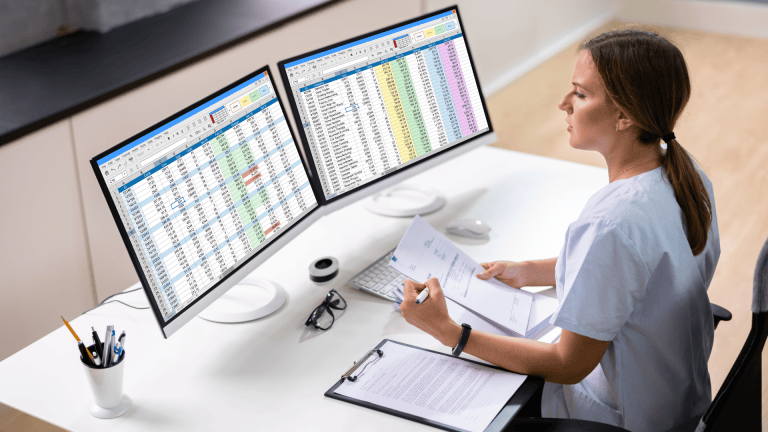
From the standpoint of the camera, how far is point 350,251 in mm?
1907

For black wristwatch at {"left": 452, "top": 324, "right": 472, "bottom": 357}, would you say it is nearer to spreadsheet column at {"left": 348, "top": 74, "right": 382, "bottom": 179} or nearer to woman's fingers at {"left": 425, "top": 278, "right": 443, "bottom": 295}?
woman's fingers at {"left": 425, "top": 278, "right": 443, "bottom": 295}

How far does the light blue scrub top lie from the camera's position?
1.34m

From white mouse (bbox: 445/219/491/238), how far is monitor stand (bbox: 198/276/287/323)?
0.50 m

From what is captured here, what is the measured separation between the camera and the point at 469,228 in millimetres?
1941

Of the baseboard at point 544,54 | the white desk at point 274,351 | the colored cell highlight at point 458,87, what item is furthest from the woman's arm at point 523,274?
the baseboard at point 544,54

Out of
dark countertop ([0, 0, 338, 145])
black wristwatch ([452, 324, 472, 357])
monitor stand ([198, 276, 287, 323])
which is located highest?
dark countertop ([0, 0, 338, 145])

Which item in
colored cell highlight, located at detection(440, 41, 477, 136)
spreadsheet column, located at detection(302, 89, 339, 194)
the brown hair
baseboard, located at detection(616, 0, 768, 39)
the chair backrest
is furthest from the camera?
baseboard, located at detection(616, 0, 768, 39)

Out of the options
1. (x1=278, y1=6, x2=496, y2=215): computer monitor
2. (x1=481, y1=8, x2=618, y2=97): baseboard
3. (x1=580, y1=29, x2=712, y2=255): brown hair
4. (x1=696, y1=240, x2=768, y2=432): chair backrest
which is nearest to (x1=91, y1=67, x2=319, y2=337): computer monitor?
(x1=278, y1=6, x2=496, y2=215): computer monitor

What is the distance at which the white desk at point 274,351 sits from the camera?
53.6 inches

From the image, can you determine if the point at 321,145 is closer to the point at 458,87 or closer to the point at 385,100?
the point at 385,100

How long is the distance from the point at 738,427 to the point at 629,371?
0.21m

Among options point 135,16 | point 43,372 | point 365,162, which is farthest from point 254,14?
point 43,372

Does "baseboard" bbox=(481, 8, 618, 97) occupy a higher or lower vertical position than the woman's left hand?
lower

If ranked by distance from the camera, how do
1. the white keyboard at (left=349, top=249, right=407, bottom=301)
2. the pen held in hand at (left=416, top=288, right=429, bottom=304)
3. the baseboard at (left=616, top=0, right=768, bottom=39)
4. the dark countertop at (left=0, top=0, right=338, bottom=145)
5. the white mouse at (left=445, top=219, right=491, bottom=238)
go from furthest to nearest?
the baseboard at (left=616, top=0, right=768, bottom=39) → the dark countertop at (left=0, top=0, right=338, bottom=145) → the white mouse at (left=445, top=219, right=491, bottom=238) → the white keyboard at (left=349, top=249, right=407, bottom=301) → the pen held in hand at (left=416, top=288, right=429, bottom=304)
